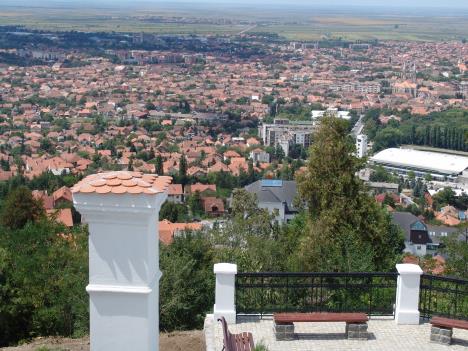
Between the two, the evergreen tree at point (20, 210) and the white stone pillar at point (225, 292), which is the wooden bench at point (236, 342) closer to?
the white stone pillar at point (225, 292)

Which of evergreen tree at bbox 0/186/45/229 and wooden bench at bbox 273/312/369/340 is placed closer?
wooden bench at bbox 273/312/369/340

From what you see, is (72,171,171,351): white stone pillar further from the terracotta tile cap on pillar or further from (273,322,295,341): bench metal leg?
(273,322,295,341): bench metal leg

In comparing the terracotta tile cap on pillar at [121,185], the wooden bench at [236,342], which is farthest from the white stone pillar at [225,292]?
the terracotta tile cap on pillar at [121,185]

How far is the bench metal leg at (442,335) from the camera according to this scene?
18.2 ft

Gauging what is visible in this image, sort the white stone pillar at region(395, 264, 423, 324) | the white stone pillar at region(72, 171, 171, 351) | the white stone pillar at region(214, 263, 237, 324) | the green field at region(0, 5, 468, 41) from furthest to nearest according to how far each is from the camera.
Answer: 1. the green field at region(0, 5, 468, 41)
2. the white stone pillar at region(395, 264, 423, 324)
3. the white stone pillar at region(214, 263, 237, 324)
4. the white stone pillar at region(72, 171, 171, 351)

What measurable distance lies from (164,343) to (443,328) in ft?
6.96

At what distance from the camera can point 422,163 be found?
46.9 metres

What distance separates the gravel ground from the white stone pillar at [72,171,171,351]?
2923 mm

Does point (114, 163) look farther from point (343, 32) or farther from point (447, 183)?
point (343, 32)

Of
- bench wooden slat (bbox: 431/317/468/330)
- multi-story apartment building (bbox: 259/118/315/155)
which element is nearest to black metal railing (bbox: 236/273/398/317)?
bench wooden slat (bbox: 431/317/468/330)

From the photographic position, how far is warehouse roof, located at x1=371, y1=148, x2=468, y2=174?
4550cm

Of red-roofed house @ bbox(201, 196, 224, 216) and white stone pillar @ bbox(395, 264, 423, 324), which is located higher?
white stone pillar @ bbox(395, 264, 423, 324)

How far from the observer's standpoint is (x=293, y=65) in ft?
350

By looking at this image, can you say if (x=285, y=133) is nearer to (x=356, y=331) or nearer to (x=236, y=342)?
(x=356, y=331)
